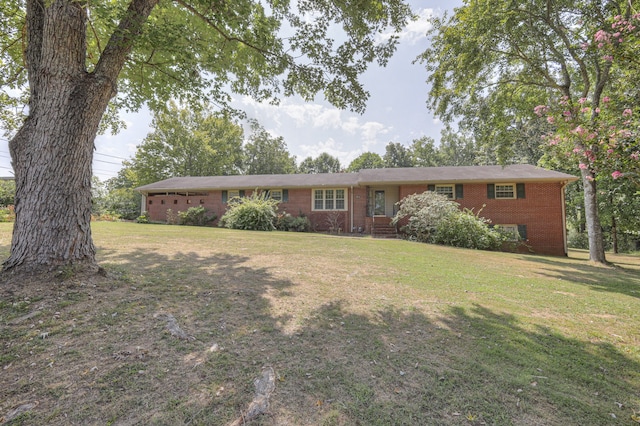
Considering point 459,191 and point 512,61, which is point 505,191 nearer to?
point 459,191

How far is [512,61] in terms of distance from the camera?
11.4 m

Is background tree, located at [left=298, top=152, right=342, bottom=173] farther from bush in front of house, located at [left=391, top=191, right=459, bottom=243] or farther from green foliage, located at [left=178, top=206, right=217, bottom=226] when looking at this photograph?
bush in front of house, located at [left=391, top=191, right=459, bottom=243]

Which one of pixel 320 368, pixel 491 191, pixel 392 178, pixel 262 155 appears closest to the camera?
pixel 320 368

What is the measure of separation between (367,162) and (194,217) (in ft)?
115

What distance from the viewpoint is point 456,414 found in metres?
1.94

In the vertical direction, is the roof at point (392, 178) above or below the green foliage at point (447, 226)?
above

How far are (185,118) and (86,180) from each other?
1274 inches

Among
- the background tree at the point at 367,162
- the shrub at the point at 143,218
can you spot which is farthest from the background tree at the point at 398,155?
the shrub at the point at 143,218

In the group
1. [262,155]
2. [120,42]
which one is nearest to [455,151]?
[262,155]

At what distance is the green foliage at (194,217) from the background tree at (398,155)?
32630 mm

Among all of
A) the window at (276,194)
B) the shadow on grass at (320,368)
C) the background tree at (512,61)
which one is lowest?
the shadow on grass at (320,368)

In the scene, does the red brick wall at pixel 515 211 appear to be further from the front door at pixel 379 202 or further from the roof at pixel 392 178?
the front door at pixel 379 202

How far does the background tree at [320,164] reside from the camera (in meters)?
51.1

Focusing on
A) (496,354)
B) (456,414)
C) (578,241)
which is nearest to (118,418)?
(456,414)
